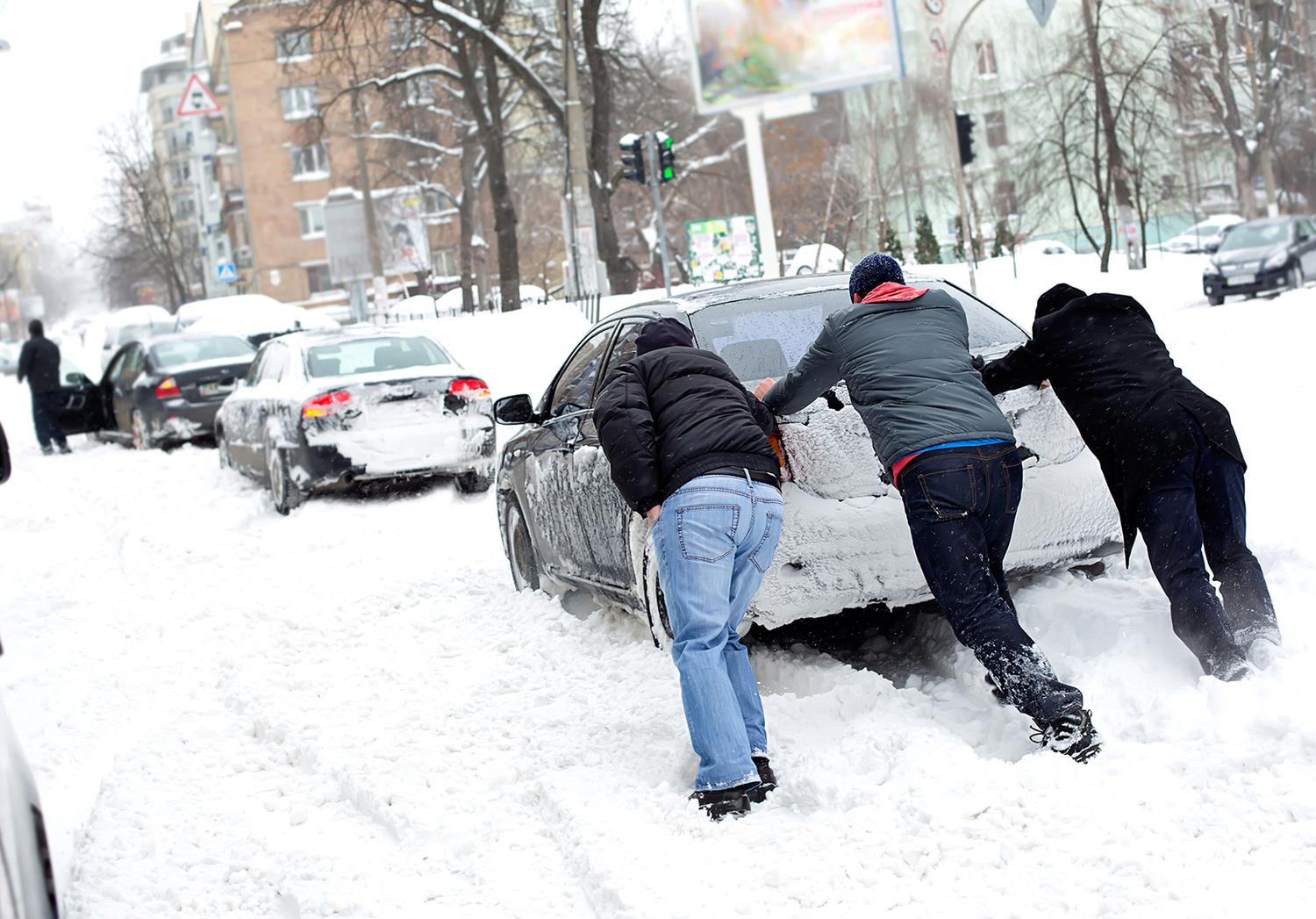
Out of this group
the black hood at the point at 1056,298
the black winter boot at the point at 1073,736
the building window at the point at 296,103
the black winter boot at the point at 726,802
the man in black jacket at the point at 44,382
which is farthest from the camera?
the building window at the point at 296,103

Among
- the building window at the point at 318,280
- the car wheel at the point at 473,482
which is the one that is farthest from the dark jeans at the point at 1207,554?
the building window at the point at 318,280

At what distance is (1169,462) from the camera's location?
187 inches

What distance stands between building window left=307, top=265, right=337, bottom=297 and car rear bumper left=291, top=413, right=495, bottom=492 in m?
58.3

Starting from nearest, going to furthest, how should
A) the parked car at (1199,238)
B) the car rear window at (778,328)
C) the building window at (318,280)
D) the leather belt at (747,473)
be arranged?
the leather belt at (747,473), the car rear window at (778,328), the parked car at (1199,238), the building window at (318,280)

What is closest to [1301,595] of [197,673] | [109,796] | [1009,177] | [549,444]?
[549,444]

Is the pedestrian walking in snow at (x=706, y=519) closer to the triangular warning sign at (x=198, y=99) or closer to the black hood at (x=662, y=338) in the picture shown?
the black hood at (x=662, y=338)

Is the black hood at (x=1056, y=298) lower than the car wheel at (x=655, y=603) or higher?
higher

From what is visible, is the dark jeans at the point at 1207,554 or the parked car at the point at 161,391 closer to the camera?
the dark jeans at the point at 1207,554

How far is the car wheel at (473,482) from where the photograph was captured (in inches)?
460

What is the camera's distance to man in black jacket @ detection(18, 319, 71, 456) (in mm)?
19312

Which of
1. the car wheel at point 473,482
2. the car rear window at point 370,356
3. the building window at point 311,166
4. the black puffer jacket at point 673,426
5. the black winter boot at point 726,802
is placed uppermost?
the building window at point 311,166

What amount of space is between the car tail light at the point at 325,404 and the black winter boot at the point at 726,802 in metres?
7.35

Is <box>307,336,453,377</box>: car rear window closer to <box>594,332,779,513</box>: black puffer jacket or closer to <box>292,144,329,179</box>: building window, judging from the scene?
<box>594,332,779,513</box>: black puffer jacket

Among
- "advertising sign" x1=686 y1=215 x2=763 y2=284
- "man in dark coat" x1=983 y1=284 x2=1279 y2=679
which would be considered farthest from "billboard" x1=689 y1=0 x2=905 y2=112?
"man in dark coat" x1=983 y1=284 x2=1279 y2=679
